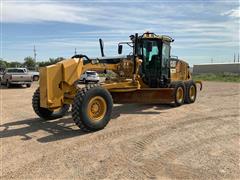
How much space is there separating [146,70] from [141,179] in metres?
7.37

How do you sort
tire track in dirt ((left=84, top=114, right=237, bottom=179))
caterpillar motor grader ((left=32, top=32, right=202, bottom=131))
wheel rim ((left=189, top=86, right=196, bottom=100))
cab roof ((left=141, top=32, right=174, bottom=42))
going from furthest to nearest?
wheel rim ((left=189, top=86, right=196, bottom=100)), cab roof ((left=141, top=32, right=174, bottom=42)), caterpillar motor grader ((left=32, top=32, right=202, bottom=131)), tire track in dirt ((left=84, top=114, right=237, bottom=179))

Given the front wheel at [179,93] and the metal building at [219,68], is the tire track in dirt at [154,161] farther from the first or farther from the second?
the metal building at [219,68]

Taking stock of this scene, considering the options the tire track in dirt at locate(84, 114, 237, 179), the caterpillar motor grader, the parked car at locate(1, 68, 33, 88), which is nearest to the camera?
the tire track in dirt at locate(84, 114, 237, 179)

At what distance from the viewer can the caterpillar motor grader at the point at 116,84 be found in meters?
7.85

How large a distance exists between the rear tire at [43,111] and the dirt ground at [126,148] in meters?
0.24

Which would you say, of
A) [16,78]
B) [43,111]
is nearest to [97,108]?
[43,111]

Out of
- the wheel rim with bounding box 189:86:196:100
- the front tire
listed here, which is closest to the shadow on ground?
the front tire

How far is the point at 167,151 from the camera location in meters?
6.18

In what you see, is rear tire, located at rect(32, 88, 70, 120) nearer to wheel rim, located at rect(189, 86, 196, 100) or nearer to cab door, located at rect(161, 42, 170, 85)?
cab door, located at rect(161, 42, 170, 85)

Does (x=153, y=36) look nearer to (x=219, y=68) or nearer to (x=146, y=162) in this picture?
(x=146, y=162)

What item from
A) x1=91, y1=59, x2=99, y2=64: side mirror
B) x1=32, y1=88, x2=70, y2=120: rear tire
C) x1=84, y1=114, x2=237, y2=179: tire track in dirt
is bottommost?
x1=84, y1=114, x2=237, y2=179: tire track in dirt

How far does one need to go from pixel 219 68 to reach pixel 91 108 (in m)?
73.4

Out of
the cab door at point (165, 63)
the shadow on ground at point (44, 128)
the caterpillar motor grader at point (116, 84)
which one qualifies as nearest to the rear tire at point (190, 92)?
the caterpillar motor grader at point (116, 84)

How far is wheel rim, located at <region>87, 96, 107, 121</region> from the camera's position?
A: 7.88 metres
